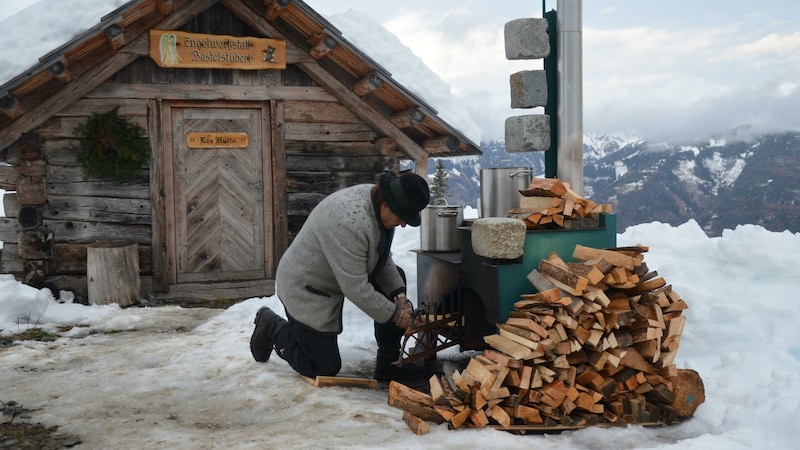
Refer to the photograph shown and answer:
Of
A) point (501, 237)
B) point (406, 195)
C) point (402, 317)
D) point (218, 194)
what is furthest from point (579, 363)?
point (218, 194)

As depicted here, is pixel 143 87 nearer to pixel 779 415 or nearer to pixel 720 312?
pixel 720 312

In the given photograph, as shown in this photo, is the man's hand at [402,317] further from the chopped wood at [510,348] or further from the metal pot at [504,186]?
the metal pot at [504,186]

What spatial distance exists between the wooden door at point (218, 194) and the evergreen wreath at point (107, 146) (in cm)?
58

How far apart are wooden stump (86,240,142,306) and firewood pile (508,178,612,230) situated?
5643 mm

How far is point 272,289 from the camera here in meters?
9.90

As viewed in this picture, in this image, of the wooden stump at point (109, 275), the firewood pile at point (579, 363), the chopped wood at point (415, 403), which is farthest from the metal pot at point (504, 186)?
the wooden stump at point (109, 275)

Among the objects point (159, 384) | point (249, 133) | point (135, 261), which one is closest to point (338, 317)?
point (159, 384)

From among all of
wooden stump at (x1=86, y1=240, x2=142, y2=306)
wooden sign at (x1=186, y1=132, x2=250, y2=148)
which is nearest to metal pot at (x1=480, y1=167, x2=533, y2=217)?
wooden sign at (x1=186, y1=132, x2=250, y2=148)

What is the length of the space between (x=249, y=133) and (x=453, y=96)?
949 cm

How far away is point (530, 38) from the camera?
21.9ft

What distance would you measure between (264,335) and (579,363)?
97.2 inches

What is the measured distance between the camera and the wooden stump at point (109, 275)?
8.65m

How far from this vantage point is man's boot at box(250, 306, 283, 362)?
17.9 ft

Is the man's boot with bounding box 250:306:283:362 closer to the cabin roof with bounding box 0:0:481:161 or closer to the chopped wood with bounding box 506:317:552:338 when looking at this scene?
the chopped wood with bounding box 506:317:552:338
